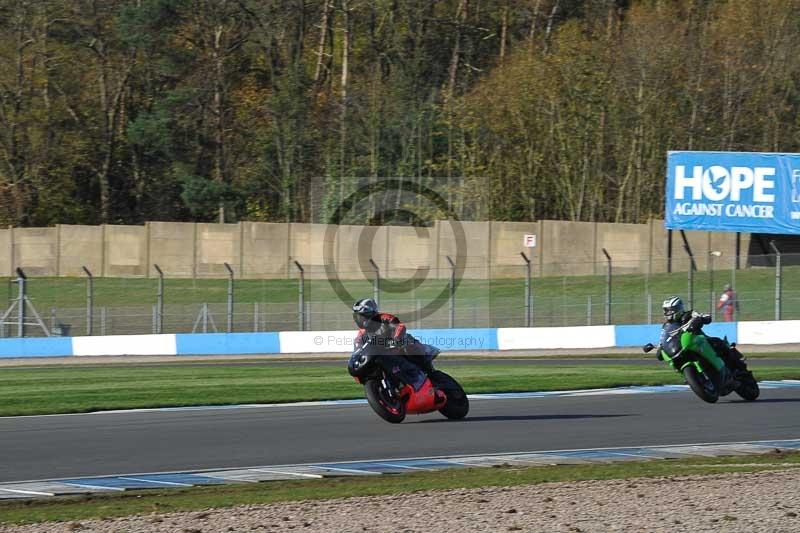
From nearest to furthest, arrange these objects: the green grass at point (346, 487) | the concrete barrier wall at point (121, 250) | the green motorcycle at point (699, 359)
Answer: the green grass at point (346, 487) → the green motorcycle at point (699, 359) → the concrete barrier wall at point (121, 250)

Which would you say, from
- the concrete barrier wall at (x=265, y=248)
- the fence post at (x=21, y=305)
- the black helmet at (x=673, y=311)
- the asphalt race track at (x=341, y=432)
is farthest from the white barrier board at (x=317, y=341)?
the black helmet at (x=673, y=311)

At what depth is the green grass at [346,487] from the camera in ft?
30.1

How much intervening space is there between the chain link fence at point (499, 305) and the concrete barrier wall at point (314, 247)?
7264mm

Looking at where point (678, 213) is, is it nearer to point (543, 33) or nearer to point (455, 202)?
point (455, 202)

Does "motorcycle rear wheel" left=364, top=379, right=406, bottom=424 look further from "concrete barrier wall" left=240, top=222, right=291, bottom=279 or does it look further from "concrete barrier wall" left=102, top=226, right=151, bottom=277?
"concrete barrier wall" left=102, top=226, right=151, bottom=277

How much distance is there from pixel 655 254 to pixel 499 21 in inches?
693

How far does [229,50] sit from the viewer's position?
5134cm

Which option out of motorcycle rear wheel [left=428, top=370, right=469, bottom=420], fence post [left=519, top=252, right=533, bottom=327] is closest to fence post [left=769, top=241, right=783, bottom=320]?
fence post [left=519, top=252, right=533, bottom=327]

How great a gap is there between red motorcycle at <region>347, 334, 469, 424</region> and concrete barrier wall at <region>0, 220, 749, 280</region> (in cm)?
2578

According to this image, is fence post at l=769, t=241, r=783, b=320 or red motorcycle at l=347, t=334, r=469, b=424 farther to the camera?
fence post at l=769, t=241, r=783, b=320

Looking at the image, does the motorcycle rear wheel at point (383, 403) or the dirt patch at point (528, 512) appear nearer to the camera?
the dirt patch at point (528, 512)

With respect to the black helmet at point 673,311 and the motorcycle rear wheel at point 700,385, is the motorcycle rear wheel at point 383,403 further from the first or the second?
the black helmet at point 673,311

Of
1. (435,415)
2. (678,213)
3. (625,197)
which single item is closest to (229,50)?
(625,197)

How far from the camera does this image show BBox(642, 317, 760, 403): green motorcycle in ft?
50.2
